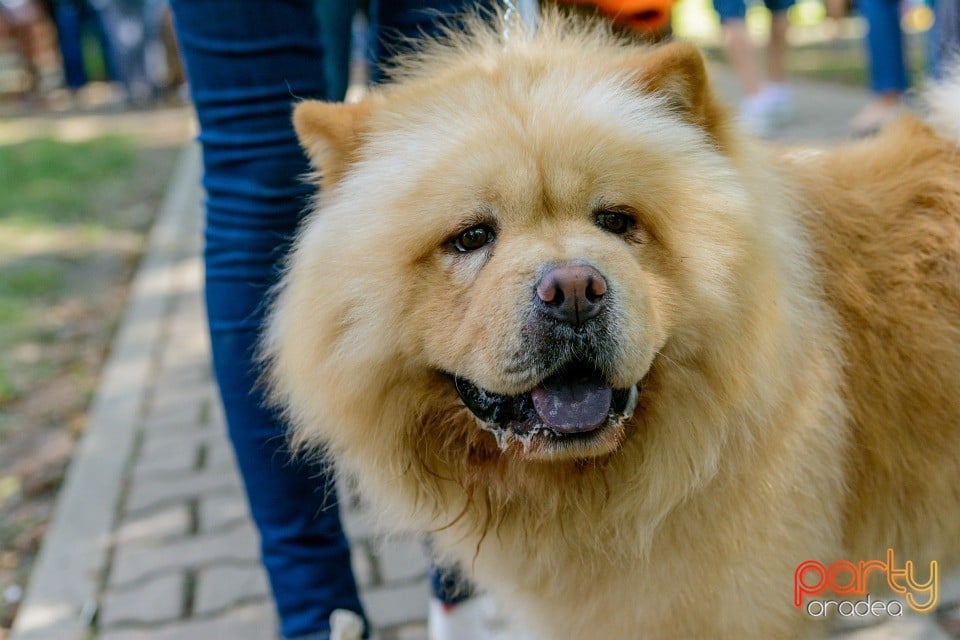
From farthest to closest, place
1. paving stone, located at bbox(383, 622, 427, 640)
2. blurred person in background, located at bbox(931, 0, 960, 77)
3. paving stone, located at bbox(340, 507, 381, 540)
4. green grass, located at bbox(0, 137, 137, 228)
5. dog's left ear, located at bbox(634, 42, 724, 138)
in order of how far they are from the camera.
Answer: green grass, located at bbox(0, 137, 137, 228) → blurred person in background, located at bbox(931, 0, 960, 77) → paving stone, located at bbox(340, 507, 381, 540) → paving stone, located at bbox(383, 622, 427, 640) → dog's left ear, located at bbox(634, 42, 724, 138)

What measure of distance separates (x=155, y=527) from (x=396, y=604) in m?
1.07

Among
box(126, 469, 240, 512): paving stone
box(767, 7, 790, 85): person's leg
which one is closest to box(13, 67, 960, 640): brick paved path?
box(126, 469, 240, 512): paving stone

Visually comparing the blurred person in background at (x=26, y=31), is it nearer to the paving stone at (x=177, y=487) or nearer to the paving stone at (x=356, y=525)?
the paving stone at (x=177, y=487)

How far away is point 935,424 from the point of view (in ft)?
7.23

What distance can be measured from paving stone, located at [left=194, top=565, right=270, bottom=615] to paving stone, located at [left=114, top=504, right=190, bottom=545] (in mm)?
328

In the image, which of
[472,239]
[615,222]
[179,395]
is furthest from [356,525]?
[615,222]

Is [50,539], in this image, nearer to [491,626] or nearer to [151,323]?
[491,626]

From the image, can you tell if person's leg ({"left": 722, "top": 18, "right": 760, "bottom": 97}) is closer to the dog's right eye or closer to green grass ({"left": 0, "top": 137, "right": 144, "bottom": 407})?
green grass ({"left": 0, "top": 137, "right": 144, "bottom": 407})

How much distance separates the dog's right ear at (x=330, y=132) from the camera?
2176mm

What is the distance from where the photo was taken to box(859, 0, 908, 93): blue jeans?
7.00 metres

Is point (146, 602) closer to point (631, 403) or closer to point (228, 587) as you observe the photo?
point (228, 587)

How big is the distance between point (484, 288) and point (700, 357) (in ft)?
1.72

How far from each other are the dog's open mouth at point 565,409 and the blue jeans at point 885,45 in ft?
20.2

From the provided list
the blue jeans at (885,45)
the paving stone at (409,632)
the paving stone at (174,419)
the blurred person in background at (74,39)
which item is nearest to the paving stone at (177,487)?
the paving stone at (174,419)
